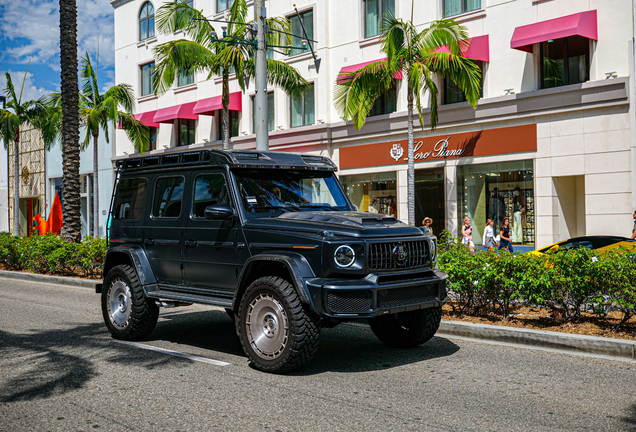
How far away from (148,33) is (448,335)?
2987cm

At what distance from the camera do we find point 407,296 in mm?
6418

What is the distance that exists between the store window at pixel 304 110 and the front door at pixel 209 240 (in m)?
19.3

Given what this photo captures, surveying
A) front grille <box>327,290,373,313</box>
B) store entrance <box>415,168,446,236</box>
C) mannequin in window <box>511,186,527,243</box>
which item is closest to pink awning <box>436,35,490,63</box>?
store entrance <box>415,168,446,236</box>

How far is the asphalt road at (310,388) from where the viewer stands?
4906 mm

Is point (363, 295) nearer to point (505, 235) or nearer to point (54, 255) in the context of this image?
point (54, 255)

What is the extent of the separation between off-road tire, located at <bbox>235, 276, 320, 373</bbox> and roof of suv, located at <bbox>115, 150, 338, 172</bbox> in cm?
155

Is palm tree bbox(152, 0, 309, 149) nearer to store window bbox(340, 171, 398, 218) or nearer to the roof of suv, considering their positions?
store window bbox(340, 171, 398, 218)

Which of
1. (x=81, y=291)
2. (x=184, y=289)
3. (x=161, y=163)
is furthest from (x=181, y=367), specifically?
(x=81, y=291)

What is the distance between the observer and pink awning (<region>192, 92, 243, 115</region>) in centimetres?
2850

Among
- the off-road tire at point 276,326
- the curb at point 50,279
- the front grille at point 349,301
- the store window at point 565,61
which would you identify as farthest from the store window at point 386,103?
A: the front grille at point 349,301

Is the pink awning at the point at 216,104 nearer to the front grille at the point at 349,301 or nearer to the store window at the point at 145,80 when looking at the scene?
the store window at the point at 145,80

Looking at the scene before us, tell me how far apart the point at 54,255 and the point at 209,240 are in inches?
426

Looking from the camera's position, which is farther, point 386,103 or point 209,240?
point 386,103

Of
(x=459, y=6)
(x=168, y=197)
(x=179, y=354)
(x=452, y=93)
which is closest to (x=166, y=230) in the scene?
(x=168, y=197)
